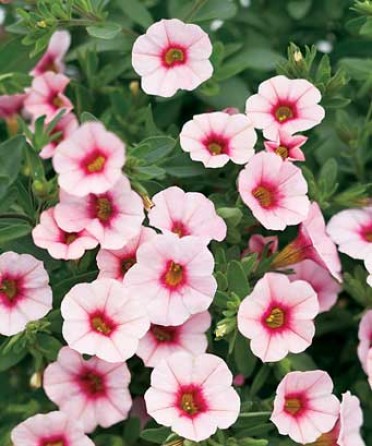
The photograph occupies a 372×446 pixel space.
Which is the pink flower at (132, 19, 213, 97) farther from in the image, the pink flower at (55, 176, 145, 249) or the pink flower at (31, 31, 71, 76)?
the pink flower at (31, 31, 71, 76)

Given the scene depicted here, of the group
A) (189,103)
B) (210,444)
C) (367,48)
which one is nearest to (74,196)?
(210,444)

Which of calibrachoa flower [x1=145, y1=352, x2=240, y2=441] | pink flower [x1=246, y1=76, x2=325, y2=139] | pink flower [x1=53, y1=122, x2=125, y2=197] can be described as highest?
pink flower [x1=53, y1=122, x2=125, y2=197]

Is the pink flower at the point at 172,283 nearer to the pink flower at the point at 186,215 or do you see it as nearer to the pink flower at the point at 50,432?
the pink flower at the point at 186,215

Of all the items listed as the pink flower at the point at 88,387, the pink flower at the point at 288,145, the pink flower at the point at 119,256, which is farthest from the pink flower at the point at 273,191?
the pink flower at the point at 88,387

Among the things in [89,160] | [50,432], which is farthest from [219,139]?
[50,432]

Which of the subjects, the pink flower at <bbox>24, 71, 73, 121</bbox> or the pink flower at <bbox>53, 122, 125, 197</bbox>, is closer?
the pink flower at <bbox>53, 122, 125, 197</bbox>

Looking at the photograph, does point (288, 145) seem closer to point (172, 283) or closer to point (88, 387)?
point (172, 283)

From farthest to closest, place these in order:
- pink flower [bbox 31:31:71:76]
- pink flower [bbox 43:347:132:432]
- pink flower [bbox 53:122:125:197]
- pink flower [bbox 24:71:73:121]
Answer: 1. pink flower [bbox 31:31:71:76]
2. pink flower [bbox 24:71:73:121]
3. pink flower [bbox 43:347:132:432]
4. pink flower [bbox 53:122:125:197]

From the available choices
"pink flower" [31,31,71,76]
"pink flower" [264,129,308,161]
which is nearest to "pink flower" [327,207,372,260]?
"pink flower" [264,129,308,161]
